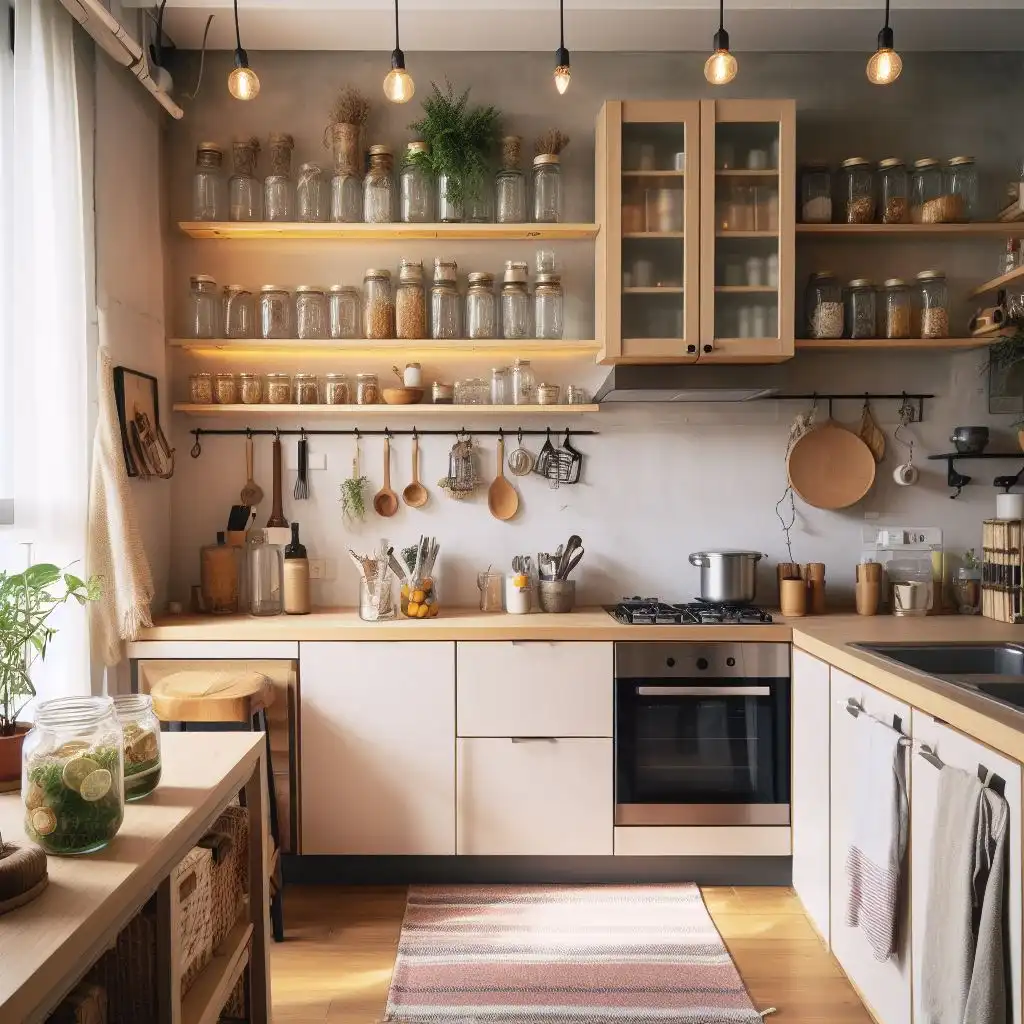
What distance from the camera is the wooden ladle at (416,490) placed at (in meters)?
3.33

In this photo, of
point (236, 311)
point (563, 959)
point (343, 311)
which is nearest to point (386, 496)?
point (343, 311)

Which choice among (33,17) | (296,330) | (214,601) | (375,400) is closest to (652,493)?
(375,400)

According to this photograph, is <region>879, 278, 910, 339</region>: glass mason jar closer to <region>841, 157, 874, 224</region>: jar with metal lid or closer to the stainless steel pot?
<region>841, 157, 874, 224</region>: jar with metal lid

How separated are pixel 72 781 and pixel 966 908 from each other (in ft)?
4.88

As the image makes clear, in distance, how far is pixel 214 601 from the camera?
3.15m

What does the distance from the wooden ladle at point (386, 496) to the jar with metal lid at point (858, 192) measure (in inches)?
75.6

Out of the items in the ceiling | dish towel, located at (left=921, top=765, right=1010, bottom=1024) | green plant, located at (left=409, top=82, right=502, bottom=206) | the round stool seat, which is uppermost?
the ceiling

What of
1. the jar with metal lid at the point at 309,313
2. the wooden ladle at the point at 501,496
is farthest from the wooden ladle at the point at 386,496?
the jar with metal lid at the point at 309,313

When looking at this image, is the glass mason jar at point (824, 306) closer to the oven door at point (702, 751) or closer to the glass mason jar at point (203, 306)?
the oven door at point (702, 751)

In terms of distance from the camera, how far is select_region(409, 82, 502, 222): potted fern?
310cm

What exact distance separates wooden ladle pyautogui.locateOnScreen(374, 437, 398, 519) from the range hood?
0.90 meters

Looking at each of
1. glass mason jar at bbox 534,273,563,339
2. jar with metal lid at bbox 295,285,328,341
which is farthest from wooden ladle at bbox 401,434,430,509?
glass mason jar at bbox 534,273,563,339

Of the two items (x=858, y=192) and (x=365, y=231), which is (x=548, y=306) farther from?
(x=858, y=192)

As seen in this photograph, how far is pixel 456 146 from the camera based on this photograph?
310 centimetres
